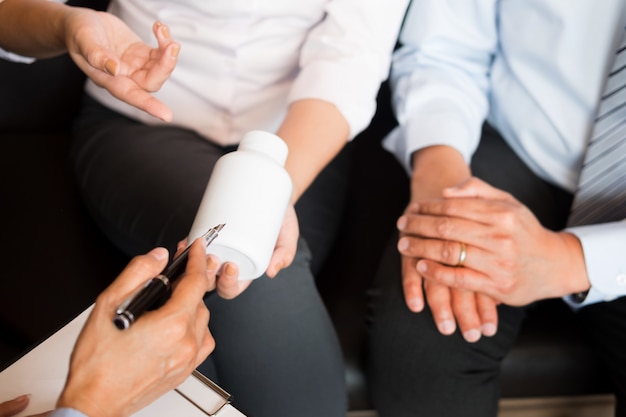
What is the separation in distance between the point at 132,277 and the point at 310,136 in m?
0.41

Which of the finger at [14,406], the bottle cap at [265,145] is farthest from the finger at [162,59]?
the finger at [14,406]

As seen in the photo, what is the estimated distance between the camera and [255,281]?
2.35ft

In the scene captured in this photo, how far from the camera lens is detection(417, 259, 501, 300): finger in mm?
756

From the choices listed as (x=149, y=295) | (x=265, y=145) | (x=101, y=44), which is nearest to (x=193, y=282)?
(x=149, y=295)

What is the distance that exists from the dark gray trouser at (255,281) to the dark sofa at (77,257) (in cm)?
5

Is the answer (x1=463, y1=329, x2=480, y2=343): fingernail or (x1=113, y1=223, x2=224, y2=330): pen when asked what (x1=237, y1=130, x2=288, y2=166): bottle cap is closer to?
(x1=113, y1=223, x2=224, y2=330): pen

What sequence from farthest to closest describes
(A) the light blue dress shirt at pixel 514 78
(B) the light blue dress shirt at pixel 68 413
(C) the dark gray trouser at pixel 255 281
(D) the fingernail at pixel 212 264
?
1. (A) the light blue dress shirt at pixel 514 78
2. (C) the dark gray trouser at pixel 255 281
3. (D) the fingernail at pixel 212 264
4. (B) the light blue dress shirt at pixel 68 413

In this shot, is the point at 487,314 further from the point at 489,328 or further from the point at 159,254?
the point at 159,254

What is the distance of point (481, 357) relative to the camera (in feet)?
2.64

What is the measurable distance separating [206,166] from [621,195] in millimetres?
538

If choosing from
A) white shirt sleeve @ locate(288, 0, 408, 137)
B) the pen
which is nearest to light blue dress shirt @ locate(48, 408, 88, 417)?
the pen

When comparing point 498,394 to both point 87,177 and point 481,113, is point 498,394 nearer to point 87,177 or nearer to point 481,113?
point 481,113

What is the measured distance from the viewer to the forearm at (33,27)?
2.41ft

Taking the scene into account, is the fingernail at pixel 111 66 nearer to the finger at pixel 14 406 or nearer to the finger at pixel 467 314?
the finger at pixel 14 406
